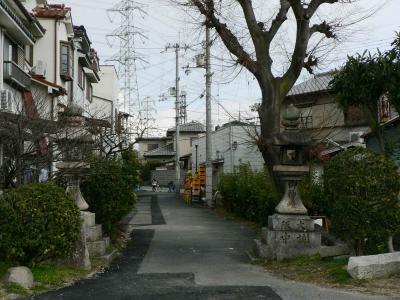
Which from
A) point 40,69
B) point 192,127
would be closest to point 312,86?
point 40,69

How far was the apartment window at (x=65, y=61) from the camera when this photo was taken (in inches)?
1081

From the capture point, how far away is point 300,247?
11883 millimetres

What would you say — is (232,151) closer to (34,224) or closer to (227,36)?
(227,36)

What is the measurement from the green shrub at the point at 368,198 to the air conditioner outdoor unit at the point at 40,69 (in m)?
19.0

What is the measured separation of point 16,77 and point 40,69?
5.91 metres

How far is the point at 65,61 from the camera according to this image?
27.8m

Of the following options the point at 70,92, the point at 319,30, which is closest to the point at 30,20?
the point at 70,92

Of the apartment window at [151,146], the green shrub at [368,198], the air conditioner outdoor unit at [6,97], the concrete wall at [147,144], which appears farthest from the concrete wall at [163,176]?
the green shrub at [368,198]

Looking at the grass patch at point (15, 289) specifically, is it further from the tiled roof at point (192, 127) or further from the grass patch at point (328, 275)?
the tiled roof at point (192, 127)

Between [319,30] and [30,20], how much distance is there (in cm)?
1259

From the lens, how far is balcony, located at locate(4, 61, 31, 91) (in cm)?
1930

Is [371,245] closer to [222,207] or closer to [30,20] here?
[30,20]

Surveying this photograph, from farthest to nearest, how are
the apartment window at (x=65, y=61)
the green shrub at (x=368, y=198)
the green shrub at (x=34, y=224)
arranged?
1. the apartment window at (x=65, y=61)
2. the green shrub at (x=368, y=198)
3. the green shrub at (x=34, y=224)

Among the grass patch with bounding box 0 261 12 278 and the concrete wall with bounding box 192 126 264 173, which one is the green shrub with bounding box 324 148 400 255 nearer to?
the grass patch with bounding box 0 261 12 278
